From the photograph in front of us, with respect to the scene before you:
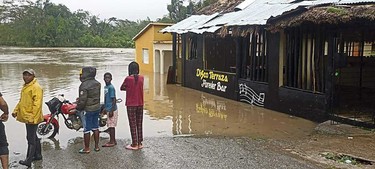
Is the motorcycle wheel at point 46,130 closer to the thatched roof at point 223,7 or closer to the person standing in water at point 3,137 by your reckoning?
the person standing in water at point 3,137

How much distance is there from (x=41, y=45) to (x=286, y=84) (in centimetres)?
7351

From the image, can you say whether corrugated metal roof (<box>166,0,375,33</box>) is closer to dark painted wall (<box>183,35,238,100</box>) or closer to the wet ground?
dark painted wall (<box>183,35,238,100</box>)

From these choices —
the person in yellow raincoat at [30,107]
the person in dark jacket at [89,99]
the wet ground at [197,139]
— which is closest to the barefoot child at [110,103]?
the wet ground at [197,139]

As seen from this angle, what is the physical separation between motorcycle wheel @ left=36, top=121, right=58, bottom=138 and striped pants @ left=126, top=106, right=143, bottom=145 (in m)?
1.99

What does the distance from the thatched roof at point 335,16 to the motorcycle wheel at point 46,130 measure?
19.5 feet

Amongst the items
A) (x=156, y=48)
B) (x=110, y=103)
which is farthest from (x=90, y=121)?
(x=156, y=48)

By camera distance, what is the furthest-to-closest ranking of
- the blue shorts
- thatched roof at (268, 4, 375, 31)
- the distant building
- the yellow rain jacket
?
the distant building < thatched roof at (268, 4, 375, 31) < the blue shorts < the yellow rain jacket

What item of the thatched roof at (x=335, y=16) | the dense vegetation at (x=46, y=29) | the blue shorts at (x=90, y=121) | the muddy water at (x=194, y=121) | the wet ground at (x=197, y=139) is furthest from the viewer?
the dense vegetation at (x=46, y=29)

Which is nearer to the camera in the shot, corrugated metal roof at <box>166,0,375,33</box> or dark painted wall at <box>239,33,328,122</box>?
dark painted wall at <box>239,33,328,122</box>

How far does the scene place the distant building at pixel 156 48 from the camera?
24.8 metres

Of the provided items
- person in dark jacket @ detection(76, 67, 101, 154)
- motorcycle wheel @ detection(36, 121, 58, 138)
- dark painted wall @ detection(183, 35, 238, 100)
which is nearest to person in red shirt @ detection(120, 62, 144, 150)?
person in dark jacket @ detection(76, 67, 101, 154)

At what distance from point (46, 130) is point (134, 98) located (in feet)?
7.63

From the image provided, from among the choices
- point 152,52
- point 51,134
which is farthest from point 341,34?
point 152,52

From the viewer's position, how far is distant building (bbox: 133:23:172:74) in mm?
24844
